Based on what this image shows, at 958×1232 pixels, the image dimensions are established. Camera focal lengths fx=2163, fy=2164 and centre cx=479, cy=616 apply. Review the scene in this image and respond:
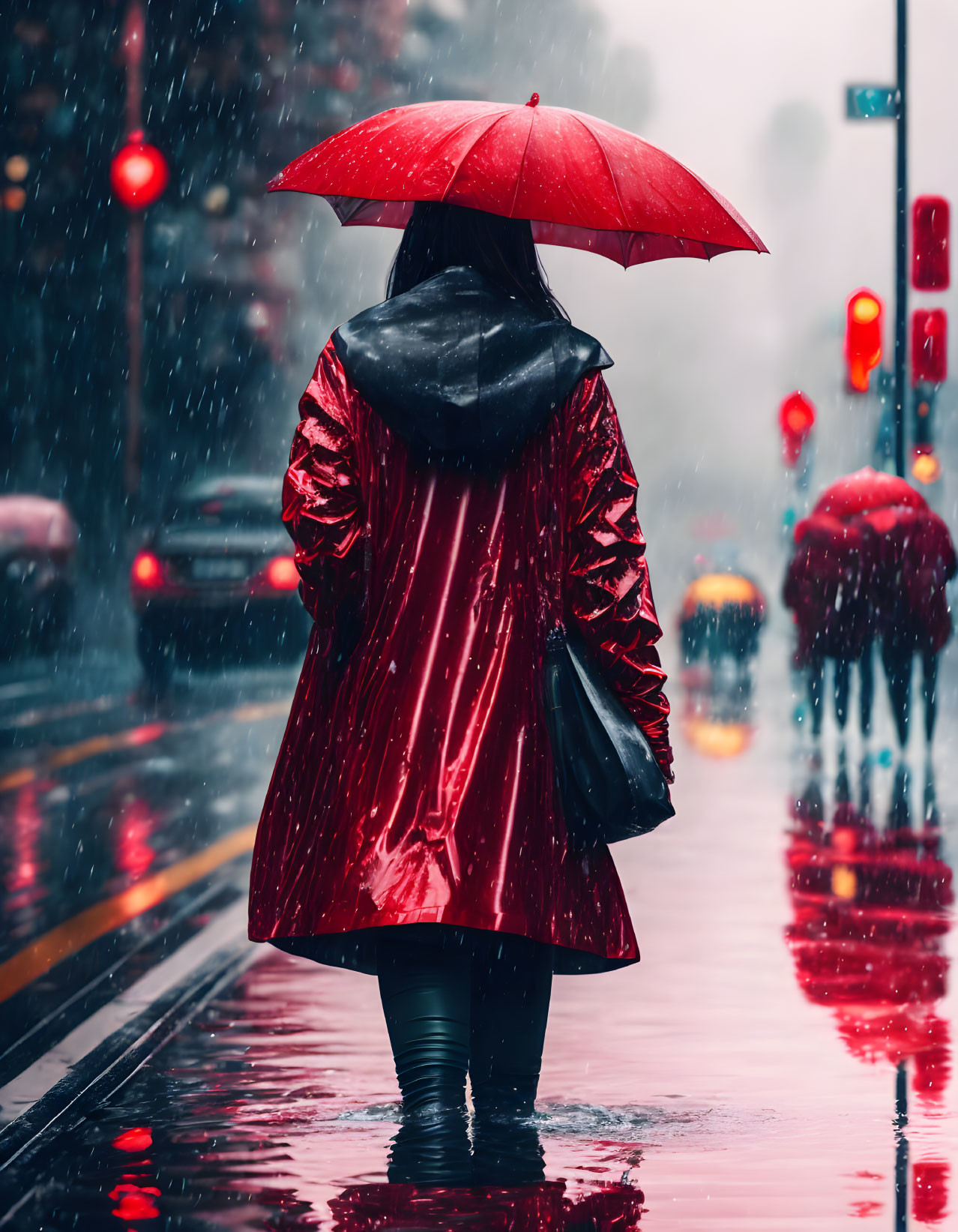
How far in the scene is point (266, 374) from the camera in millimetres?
41688

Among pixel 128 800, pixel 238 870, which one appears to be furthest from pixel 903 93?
pixel 238 870

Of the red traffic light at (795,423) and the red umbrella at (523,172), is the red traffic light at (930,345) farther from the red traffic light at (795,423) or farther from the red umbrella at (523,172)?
the red umbrella at (523,172)

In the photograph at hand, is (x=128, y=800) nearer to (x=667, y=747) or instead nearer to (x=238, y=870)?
(x=238, y=870)

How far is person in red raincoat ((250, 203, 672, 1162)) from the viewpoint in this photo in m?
3.84

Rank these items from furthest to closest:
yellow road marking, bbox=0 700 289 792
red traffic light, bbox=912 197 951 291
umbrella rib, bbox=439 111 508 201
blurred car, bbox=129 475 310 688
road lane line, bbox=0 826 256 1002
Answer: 1. blurred car, bbox=129 475 310 688
2. red traffic light, bbox=912 197 951 291
3. yellow road marking, bbox=0 700 289 792
4. road lane line, bbox=0 826 256 1002
5. umbrella rib, bbox=439 111 508 201

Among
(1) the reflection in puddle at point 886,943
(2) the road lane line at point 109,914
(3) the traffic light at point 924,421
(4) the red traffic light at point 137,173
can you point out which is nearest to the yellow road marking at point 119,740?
(2) the road lane line at point 109,914

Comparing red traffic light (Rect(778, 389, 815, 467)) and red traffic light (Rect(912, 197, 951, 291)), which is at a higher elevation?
red traffic light (Rect(912, 197, 951, 291))

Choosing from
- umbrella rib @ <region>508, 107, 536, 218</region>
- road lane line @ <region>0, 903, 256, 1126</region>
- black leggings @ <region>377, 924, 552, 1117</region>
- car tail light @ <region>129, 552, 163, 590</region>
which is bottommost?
road lane line @ <region>0, 903, 256, 1126</region>

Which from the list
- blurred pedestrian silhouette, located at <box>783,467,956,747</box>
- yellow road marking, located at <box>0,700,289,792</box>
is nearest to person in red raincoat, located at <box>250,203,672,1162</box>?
yellow road marking, located at <box>0,700,289,792</box>

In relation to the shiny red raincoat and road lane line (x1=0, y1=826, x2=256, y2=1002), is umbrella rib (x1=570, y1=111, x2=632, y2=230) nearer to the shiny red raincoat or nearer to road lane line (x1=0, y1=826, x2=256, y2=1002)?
the shiny red raincoat

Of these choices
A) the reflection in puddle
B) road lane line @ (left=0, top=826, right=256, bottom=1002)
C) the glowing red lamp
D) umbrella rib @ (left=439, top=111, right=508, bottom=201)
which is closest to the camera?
umbrella rib @ (left=439, top=111, right=508, bottom=201)

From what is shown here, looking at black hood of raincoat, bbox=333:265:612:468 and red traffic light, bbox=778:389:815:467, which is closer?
black hood of raincoat, bbox=333:265:612:468

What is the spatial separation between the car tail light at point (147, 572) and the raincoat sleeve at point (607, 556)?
51.6 ft

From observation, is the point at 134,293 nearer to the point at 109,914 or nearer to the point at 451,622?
the point at 109,914
